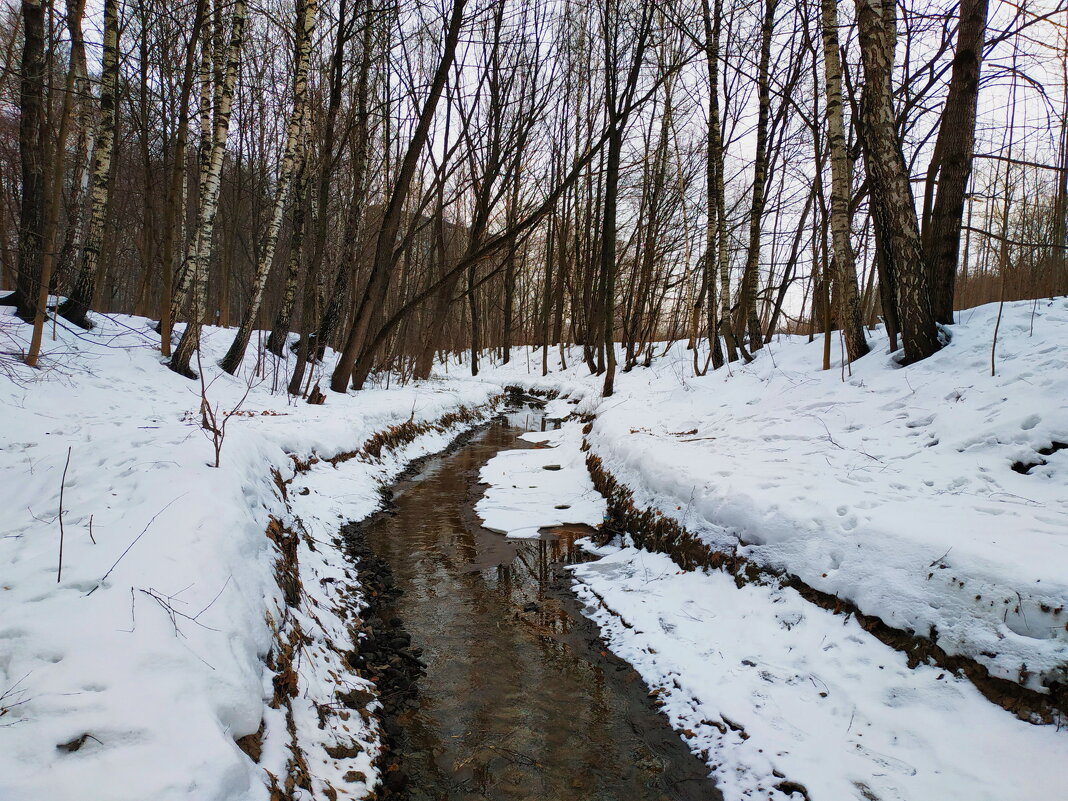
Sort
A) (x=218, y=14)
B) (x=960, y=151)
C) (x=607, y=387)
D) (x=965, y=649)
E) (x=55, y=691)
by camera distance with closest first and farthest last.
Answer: (x=55, y=691) < (x=965, y=649) < (x=960, y=151) < (x=218, y=14) < (x=607, y=387)

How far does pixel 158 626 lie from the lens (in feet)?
7.60

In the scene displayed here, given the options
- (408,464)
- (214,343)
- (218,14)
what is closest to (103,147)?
(218,14)

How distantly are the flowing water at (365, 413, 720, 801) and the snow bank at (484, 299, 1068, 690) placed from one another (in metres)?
1.55

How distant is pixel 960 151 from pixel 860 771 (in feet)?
23.9

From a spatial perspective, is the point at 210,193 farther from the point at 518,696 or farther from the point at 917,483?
the point at 917,483

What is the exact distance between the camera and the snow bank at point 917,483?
9.49ft

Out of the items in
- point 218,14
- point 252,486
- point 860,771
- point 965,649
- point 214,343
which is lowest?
point 860,771

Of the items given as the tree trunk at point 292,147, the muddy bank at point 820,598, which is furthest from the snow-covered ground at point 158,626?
the tree trunk at point 292,147

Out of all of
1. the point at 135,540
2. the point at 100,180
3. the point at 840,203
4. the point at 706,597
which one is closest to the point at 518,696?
the point at 706,597

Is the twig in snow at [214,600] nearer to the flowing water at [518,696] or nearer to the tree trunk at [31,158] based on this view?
the flowing water at [518,696]

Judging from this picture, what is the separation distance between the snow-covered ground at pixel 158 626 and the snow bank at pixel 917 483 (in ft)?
11.0

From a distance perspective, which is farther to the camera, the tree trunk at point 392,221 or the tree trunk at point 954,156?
the tree trunk at point 392,221

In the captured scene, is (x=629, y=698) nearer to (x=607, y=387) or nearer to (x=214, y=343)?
(x=607, y=387)

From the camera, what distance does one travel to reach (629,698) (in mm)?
3680
